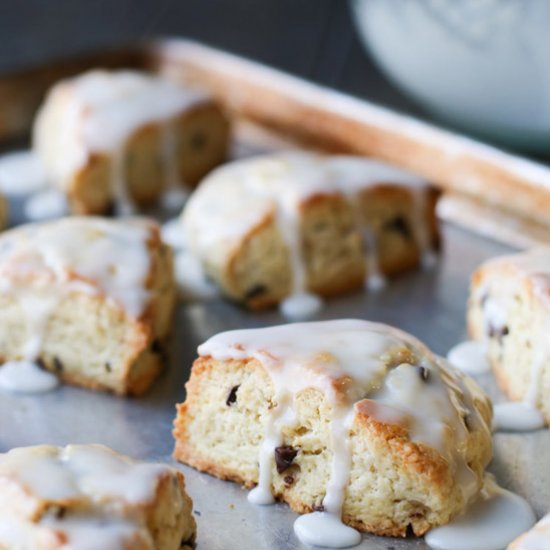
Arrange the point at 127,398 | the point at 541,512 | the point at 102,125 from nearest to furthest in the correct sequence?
the point at 541,512
the point at 127,398
the point at 102,125

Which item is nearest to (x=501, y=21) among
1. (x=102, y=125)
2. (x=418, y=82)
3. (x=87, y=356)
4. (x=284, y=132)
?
(x=418, y=82)

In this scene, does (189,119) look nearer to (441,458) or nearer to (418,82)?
(418,82)

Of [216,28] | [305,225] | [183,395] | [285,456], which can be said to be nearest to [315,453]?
[285,456]

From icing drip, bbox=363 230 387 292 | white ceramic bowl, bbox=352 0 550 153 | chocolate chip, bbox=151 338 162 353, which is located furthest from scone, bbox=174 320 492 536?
white ceramic bowl, bbox=352 0 550 153

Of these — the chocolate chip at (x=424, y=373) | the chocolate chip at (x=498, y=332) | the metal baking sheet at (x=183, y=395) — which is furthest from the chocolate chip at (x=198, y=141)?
the chocolate chip at (x=424, y=373)

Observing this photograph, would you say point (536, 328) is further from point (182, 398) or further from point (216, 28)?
point (216, 28)
